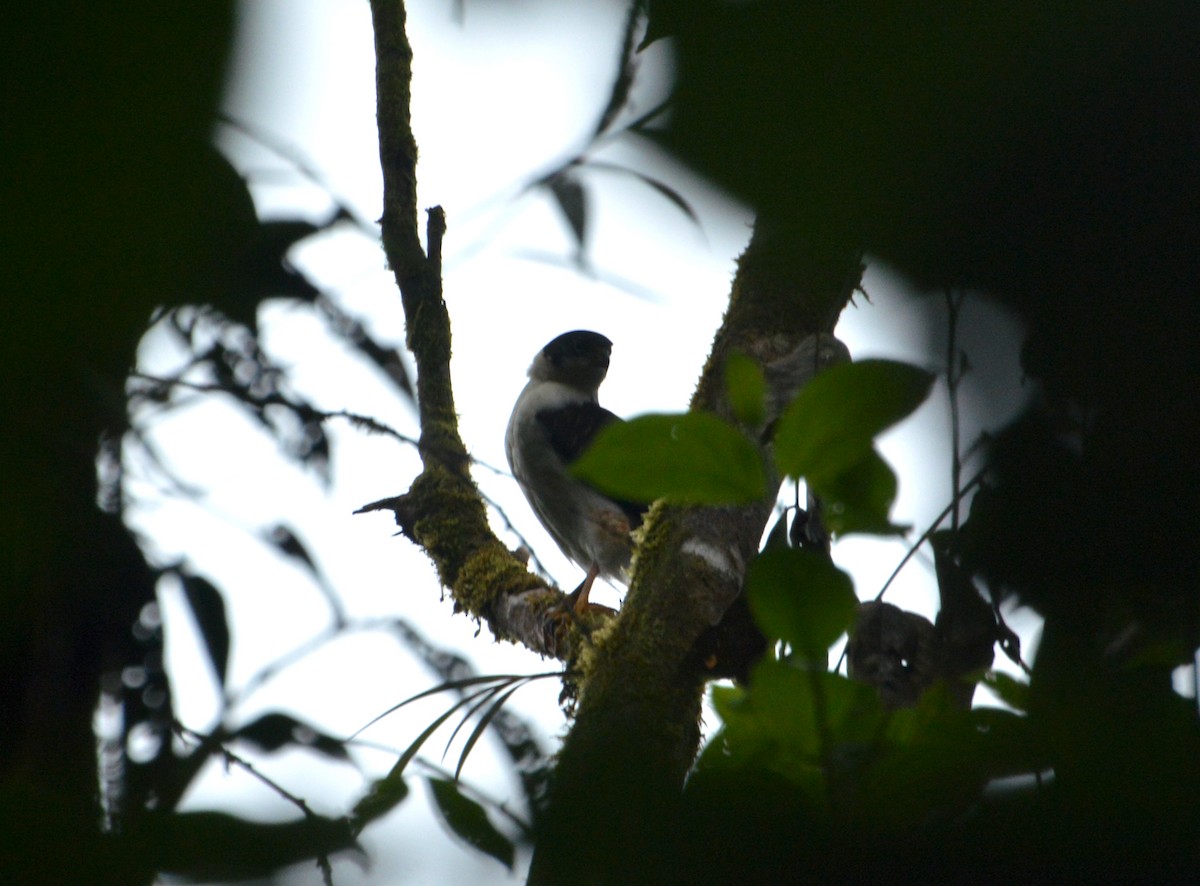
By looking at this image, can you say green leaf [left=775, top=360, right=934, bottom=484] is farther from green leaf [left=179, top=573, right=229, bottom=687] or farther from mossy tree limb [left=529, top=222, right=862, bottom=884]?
green leaf [left=179, top=573, right=229, bottom=687]

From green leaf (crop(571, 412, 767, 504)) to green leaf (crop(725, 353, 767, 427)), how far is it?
7 centimetres

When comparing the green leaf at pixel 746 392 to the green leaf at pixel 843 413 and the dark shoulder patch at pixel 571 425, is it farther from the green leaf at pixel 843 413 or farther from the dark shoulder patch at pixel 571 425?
the dark shoulder patch at pixel 571 425

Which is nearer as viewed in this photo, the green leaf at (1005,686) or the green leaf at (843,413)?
the green leaf at (843,413)

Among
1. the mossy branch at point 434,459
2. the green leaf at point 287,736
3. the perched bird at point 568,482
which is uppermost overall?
the perched bird at point 568,482

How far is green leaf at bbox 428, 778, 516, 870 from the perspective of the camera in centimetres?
51

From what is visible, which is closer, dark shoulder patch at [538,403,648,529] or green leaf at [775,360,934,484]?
green leaf at [775,360,934,484]

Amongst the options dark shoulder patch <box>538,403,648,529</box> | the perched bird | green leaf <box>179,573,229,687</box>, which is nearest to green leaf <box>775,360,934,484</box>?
green leaf <box>179,573,229,687</box>

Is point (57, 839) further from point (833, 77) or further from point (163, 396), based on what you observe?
point (163, 396)

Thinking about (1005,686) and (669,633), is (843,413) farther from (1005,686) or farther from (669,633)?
(669,633)

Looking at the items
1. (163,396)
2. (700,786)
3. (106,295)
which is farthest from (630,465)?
(163,396)

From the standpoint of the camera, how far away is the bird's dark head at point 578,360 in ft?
23.8

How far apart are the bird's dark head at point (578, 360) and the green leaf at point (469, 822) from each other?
21.9 ft

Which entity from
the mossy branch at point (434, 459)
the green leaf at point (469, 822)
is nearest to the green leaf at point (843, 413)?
the green leaf at point (469, 822)

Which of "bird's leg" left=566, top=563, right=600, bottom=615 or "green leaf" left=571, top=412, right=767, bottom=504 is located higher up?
"bird's leg" left=566, top=563, right=600, bottom=615
